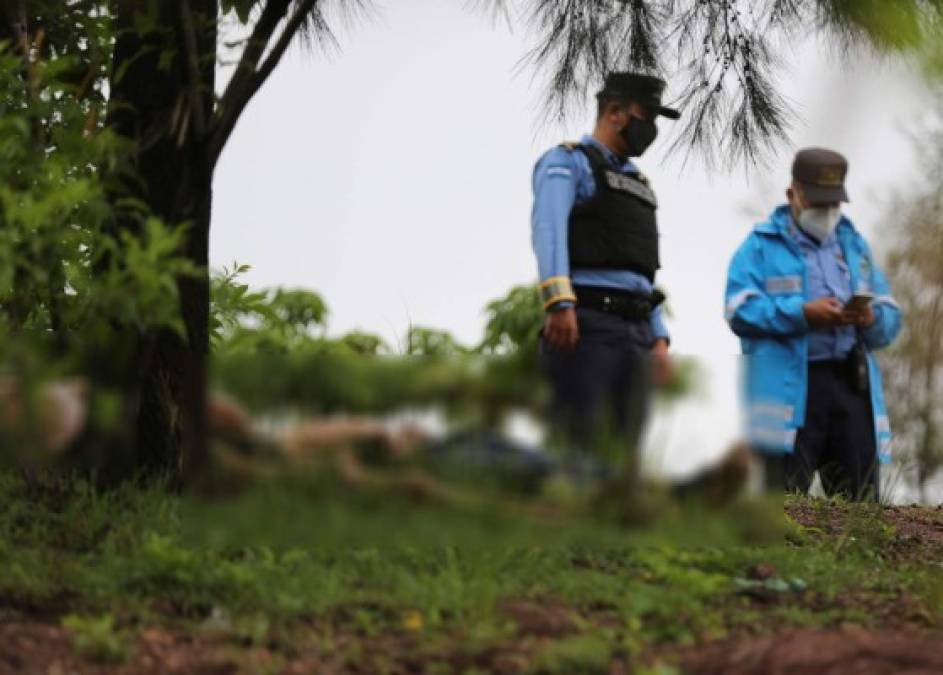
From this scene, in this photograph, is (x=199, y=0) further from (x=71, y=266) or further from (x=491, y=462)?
(x=491, y=462)

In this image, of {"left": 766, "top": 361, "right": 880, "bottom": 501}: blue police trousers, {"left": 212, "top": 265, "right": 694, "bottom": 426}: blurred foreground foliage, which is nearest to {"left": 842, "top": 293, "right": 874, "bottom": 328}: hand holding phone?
{"left": 766, "top": 361, "right": 880, "bottom": 501}: blue police trousers

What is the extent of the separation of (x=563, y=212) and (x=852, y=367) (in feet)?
5.77

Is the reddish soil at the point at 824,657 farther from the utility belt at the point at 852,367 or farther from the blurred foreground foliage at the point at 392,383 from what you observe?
the utility belt at the point at 852,367

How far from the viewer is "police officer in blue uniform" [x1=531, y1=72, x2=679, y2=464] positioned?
176 inches

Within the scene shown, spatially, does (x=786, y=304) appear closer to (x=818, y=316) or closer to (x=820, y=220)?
(x=818, y=316)

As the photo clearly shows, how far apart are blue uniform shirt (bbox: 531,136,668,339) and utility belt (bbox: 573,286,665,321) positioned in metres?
0.02

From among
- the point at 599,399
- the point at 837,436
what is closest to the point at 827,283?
the point at 837,436

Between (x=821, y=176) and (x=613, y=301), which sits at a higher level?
(x=821, y=176)

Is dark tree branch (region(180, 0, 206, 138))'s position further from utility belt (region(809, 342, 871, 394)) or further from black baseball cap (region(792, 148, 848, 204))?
utility belt (region(809, 342, 871, 394))

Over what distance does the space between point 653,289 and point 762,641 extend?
6.08ft

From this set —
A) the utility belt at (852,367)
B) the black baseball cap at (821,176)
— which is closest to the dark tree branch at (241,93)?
the black baseball cap at (821,176)

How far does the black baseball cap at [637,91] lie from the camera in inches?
189

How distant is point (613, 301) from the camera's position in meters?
4.62

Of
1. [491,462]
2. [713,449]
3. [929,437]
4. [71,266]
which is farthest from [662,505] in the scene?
[929,437]
